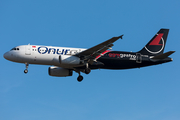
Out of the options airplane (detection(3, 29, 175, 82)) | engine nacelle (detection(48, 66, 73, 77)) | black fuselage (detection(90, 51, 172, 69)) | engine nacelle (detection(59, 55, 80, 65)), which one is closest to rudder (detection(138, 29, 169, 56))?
airplane (detection(3, 29, 175, 82))

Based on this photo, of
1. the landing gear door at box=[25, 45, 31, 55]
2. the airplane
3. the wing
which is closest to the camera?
the wing

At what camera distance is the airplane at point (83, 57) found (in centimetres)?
3931

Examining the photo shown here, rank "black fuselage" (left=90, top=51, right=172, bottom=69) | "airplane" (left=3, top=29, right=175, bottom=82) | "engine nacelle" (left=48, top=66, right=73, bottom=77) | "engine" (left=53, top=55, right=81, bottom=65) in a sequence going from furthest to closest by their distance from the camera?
"engine nacelle" (left=48, top=66, right=73, bottom=77) → "black fuselage" (left=90, top=51, right=172, bottom=69) → "airplane" (left=3, top=29, right=175, bottom=82) → "engine" (left=53, top=55, right=81, bottom=65)

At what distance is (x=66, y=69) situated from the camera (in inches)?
1761

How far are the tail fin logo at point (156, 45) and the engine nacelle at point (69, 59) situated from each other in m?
11.7

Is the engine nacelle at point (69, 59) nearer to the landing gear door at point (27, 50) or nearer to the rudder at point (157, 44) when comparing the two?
the landing gear door at point (27, 50)

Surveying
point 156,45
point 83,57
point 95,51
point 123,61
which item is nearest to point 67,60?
point 83,57

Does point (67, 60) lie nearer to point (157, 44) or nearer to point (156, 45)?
point (156, 45)

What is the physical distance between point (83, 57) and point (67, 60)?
2.47 meters

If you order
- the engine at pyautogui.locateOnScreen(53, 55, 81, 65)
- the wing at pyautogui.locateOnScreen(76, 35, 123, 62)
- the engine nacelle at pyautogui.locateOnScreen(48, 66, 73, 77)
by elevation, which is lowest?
the engine nacelle at pyautogui.locateOnScreen(48, 66, 73, 77)

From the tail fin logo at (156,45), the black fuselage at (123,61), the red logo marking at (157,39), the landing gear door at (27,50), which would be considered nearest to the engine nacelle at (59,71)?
the black fuselage at (123,61)

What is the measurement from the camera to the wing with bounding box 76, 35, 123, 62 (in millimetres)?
37588

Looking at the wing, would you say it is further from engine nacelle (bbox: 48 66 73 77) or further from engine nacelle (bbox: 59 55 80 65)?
engine nacelle (bbox: 48 66 73 77)

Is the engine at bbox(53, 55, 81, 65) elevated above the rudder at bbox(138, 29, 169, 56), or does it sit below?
below
